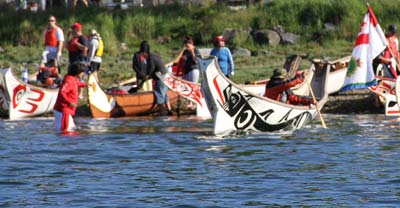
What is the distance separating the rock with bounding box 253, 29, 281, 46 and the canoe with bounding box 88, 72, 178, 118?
9.05 m

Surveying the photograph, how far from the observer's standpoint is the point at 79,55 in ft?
101

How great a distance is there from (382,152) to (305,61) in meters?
13.0

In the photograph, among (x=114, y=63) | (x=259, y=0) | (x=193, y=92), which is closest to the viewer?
(x=193, y=92)

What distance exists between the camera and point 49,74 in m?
30.9

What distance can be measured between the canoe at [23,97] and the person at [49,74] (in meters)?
0.91

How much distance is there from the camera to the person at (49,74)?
30.4 meters

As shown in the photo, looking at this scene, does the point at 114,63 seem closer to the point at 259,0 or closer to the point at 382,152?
the point at 259,0

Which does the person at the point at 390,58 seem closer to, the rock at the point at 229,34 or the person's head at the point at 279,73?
the person's head at the point at 279,73

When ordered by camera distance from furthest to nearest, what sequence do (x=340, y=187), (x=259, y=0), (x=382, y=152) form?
1. (x=259, y=0)
2. (x=382, y=152)
3. (x=340, y=187)

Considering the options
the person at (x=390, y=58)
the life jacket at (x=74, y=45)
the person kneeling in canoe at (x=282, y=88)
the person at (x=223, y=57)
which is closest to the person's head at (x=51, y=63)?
the life jacket at (x=74, y=45)

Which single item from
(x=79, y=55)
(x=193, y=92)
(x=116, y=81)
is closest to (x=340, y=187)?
(x=193, y=92)

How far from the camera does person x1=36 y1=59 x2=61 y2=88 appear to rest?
3041 centimetres

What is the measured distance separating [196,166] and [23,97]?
31.5ft

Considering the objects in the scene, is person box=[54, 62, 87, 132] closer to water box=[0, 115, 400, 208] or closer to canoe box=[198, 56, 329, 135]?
water box=[0, 115, 400, 208]
